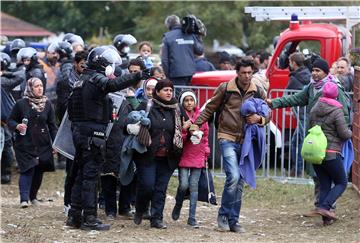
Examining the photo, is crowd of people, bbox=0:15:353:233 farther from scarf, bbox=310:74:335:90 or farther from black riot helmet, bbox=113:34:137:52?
black riot helmet, bbox=113:34:137:52

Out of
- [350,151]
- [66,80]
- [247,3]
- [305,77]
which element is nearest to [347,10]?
[305,77]

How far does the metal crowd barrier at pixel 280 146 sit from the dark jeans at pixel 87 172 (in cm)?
413

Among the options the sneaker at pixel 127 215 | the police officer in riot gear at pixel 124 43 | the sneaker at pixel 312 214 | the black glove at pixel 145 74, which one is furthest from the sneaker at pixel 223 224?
the police officer in riot gear at pixel 124 43

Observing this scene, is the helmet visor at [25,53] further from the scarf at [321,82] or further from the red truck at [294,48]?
the scarf at [321,82]

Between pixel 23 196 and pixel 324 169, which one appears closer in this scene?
pixel 324 169

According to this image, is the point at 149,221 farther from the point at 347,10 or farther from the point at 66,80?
the point at 347,10

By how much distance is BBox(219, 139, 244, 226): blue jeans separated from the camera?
10.3 meters

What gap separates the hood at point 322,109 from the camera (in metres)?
10.8

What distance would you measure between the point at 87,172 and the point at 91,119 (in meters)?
0.58

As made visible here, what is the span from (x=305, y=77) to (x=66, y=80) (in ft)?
15.4

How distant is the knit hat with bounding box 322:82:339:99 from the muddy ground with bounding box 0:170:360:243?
1535 mm

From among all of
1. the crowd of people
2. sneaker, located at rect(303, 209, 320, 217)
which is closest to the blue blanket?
the crowd of people

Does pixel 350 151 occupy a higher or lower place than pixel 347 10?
lower

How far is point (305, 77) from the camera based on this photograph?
14.6 meters
